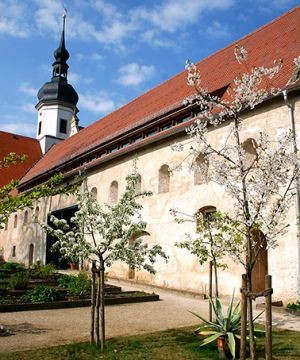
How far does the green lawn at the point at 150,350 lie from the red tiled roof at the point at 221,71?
31.0ft

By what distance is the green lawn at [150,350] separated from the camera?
689cm

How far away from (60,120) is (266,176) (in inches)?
1771

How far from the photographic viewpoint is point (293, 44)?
1686 cm

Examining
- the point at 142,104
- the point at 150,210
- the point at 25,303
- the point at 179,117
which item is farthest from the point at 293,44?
the point at 25,303

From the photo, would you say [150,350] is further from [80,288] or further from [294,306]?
[80,288]

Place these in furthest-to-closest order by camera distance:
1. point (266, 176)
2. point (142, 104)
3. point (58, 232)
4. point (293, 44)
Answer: point (142, 104), point (293, 44), point (58, 232), point (266, 176)

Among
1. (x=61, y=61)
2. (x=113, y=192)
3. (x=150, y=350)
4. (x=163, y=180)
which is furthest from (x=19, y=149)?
(x=150, y=350)

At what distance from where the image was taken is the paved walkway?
830 cm

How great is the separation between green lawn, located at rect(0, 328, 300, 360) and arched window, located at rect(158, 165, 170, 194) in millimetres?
11243

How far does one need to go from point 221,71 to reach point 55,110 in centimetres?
3169

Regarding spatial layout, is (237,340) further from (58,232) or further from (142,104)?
(142,104)

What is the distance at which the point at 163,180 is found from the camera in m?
19.7

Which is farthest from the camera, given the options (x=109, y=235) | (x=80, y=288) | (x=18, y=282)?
(x=18, y=282)

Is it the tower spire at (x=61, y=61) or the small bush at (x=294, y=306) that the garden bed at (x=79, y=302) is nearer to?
the small bush at (x=294, y=306)
